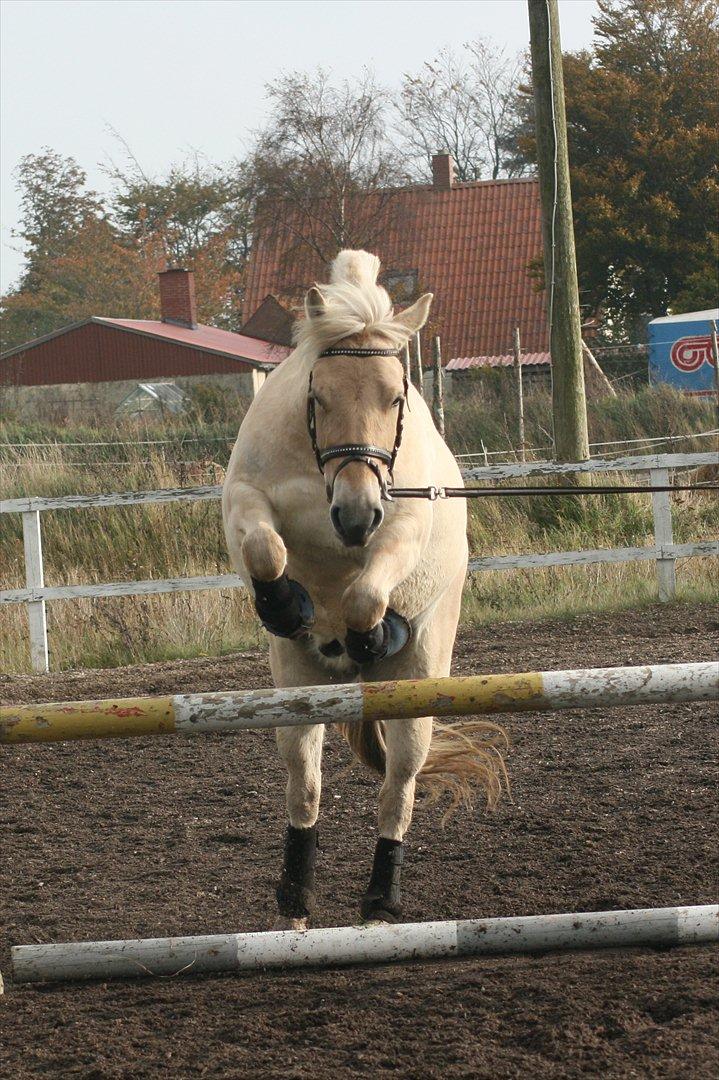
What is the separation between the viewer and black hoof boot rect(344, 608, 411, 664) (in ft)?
12.8

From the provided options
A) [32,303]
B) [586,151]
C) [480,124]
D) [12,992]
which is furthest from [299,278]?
[12,992]

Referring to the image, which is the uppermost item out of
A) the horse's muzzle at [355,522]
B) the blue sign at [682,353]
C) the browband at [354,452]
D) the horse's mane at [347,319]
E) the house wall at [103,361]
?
the house wall at [103,361]

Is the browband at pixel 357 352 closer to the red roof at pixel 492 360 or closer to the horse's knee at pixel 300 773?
the horse's knee at pixel 300 773

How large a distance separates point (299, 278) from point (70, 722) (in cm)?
2720

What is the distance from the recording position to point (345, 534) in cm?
359

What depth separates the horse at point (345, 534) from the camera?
12.3 feet

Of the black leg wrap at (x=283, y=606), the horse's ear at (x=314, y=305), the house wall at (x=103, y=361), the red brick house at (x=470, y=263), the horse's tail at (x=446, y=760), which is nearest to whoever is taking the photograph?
the black leg wrap at (x=283, y=606)

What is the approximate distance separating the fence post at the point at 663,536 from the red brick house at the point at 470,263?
826 inches

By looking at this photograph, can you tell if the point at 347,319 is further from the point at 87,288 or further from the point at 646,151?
the point at 87,288

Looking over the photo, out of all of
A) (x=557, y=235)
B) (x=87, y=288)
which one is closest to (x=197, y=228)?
(x=87, y=288)

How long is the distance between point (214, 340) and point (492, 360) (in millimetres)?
7714

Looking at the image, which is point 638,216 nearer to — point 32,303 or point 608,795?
point 32,303

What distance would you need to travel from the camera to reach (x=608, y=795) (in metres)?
5.68

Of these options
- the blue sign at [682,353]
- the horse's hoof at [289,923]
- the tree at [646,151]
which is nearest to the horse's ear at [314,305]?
the horse's hoof at [289,923]
